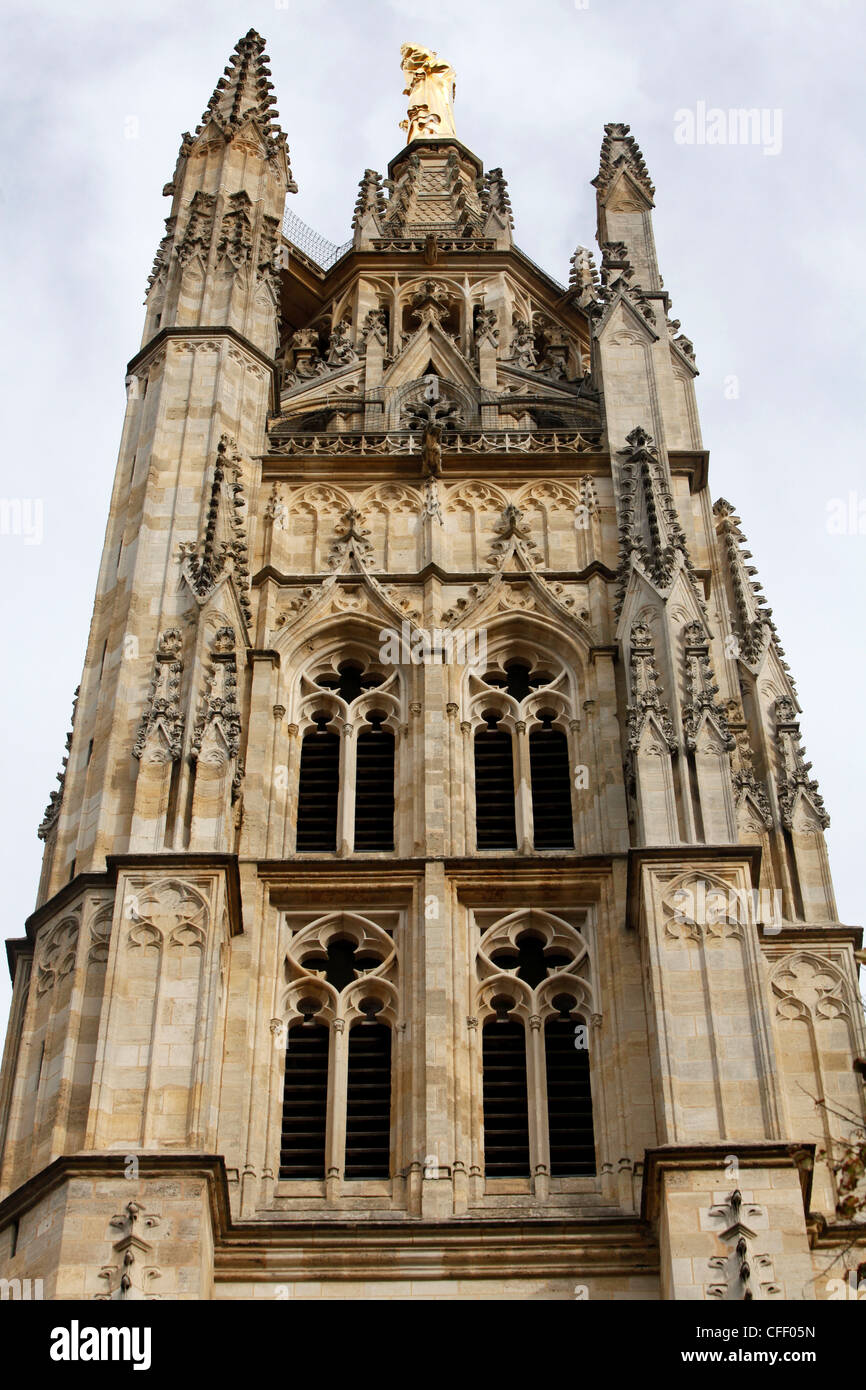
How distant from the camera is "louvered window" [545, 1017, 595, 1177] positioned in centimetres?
2202

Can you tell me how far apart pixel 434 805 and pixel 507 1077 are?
345 cm

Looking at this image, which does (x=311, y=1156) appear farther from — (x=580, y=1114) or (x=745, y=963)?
(x=745, y=963)

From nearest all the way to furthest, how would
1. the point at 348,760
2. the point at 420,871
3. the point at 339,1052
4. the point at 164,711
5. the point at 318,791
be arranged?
the point at 339,1052 < the point at 164,711 < the point at 420,871 < the point at 318,791 < the point at 348,760

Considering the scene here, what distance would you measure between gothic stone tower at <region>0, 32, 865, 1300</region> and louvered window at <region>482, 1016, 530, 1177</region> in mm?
45

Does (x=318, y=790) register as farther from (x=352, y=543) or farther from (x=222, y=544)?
(x=352, y=543)

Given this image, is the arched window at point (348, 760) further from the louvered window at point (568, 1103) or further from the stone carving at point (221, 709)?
the louvered window at point (568, 1103)

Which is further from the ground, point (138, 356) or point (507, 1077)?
point (138, 356)

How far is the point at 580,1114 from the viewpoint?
22359mm

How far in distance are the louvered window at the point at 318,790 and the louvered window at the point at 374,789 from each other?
25cm

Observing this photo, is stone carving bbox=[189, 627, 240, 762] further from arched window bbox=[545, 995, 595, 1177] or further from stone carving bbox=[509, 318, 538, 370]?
stone carving bbox=[509, 318, 538, 370]

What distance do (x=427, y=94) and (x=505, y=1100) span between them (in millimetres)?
31037

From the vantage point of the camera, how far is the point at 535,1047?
75.4 feet
